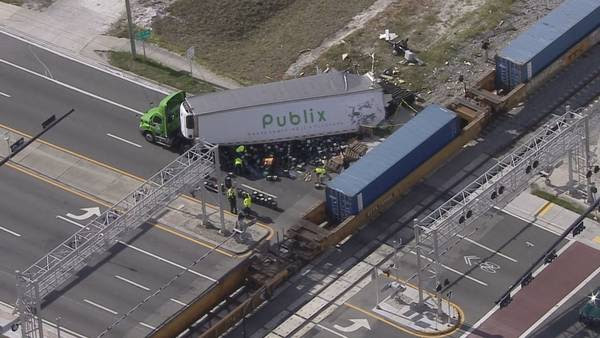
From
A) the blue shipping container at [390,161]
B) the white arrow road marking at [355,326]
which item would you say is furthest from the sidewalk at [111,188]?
the white arrow road marking at [355,326]

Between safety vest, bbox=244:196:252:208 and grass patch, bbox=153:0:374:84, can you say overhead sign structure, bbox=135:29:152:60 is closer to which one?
grass patch, bbox=153:0:374:84

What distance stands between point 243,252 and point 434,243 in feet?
45.6

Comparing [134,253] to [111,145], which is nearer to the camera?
[134,253]

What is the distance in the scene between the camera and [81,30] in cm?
11900

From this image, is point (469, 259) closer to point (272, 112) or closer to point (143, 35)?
point (272, 112)

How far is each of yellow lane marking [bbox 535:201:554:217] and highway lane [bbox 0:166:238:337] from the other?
1992 cm

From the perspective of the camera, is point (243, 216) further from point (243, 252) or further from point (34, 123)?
point (34, 123)

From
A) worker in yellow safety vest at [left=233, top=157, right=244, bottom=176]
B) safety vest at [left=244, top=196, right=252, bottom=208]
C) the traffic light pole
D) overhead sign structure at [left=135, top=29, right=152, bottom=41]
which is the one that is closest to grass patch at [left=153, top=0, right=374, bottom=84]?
overhead sign structure at [left=135, top=29, right=152, bottom=41]

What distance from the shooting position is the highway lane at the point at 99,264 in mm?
92125

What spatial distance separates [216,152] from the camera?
9331 cm

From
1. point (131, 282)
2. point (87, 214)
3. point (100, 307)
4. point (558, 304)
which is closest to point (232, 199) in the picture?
point (131, 282)

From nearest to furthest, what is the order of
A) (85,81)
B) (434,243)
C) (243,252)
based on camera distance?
1. (434,243)
2. (243,252)
3. (85,81)

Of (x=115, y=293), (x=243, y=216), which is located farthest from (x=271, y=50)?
(x=115, y=293)

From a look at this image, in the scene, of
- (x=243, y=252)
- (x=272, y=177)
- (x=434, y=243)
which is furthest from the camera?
(x=272, y=177)
